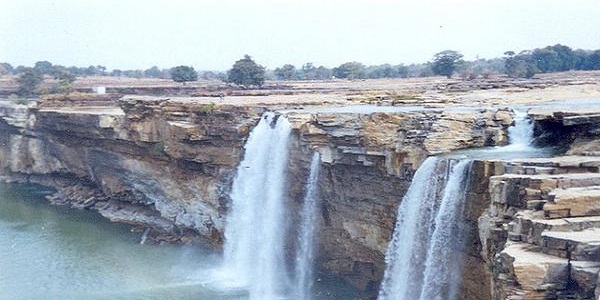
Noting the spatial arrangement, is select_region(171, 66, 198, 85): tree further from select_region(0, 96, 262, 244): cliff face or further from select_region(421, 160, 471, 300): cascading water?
select_region(421, 160, 471, 300): cascading water

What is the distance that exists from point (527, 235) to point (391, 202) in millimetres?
7770

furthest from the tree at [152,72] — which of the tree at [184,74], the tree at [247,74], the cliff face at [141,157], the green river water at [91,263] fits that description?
the green river water at [91,263]

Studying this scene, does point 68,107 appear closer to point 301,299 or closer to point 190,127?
point 190,127

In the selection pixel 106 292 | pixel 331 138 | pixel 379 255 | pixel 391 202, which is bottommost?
pixel 106 292

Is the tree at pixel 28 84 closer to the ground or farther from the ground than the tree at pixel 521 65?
closer to the ground

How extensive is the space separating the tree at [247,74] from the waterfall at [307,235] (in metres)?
28.3

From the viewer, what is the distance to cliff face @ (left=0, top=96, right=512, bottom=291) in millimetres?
18359

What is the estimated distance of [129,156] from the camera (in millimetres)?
29094

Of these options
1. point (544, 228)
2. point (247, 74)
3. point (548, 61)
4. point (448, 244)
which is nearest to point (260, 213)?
point (448, 244)

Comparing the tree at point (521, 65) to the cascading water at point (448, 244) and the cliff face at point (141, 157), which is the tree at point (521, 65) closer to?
the cliff face at point (141, 157)

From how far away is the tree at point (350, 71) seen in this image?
71312mm

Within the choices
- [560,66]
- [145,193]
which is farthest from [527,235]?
[560,66]

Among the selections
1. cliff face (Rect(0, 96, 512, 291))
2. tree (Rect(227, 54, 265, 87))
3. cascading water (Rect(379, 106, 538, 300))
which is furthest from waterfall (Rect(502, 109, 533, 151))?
tree (Rect(227, 54, 265, 87))

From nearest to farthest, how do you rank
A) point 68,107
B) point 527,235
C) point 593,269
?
point 593,269 → point 527,235 → point 68,107
